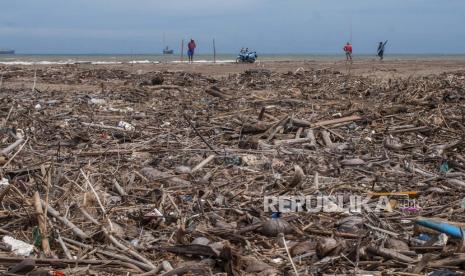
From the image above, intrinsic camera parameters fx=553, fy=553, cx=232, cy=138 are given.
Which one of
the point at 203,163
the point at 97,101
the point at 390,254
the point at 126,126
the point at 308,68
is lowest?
the point at 390,254

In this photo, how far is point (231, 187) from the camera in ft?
17.0

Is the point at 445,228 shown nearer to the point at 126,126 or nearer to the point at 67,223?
the point at 67,223

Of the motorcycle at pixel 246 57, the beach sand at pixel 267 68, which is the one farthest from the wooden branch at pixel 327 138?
the motorcycle at pixel 246 57

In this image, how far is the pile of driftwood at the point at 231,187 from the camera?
3547mm

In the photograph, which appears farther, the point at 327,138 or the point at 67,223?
the point at 327,138

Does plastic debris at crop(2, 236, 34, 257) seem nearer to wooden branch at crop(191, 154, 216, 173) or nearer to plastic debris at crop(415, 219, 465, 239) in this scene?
wooden branch at crop(191, 154, 216, 173)

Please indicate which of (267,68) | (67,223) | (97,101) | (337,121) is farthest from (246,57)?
(67,223)

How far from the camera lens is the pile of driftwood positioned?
140 inches

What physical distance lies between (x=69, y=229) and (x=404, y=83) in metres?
9.70

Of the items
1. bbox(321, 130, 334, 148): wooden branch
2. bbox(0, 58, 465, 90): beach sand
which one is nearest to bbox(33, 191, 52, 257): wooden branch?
bbox(321, 130, 334, 148): wooden branch

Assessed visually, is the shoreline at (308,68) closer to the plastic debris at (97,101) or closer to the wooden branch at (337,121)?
the plastic debris at (97,101)

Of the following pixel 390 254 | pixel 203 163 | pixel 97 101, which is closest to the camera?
pixel 390 254

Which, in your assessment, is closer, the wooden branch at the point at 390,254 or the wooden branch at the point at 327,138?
the wooden branch at the point at 390,254

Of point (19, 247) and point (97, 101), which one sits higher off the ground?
point (97, 101)
